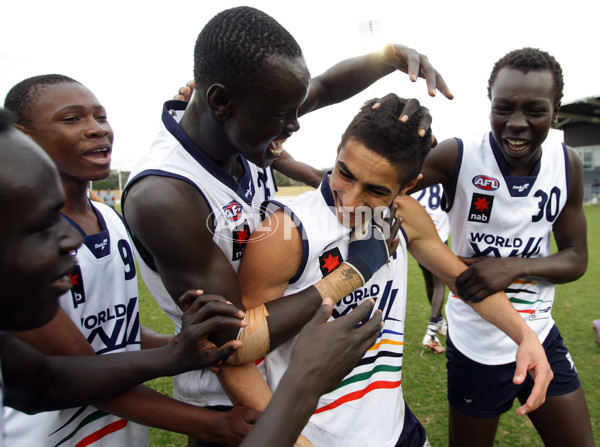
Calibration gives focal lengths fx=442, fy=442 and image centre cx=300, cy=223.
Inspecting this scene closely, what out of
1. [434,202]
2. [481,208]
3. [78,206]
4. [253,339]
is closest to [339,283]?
[253,339]

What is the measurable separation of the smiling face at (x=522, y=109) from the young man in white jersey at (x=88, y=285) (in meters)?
2.26

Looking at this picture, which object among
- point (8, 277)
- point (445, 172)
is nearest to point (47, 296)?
point (8, 277)

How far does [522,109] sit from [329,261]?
1597 millimetres

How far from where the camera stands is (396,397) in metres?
2.12

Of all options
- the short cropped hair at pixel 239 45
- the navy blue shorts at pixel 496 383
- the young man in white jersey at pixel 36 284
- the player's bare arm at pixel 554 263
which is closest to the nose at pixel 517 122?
the player's bare arm at pixel 554 263

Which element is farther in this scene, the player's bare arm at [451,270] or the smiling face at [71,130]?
the player's bare arm at [451,270]

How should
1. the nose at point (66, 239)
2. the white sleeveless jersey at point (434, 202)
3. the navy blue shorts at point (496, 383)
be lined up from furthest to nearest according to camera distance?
the white sleeveless jersey at point (434, 202)
the navy blue shorts at point (496, 383)
the nose at point (66, 239)

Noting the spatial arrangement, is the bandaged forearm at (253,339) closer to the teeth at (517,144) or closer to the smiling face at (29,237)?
the smiling face at (29,237)

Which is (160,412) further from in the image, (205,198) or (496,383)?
(496,383)

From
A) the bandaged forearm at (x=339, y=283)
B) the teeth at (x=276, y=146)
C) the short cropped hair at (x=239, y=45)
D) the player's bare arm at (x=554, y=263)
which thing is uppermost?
the short cropped hair at (x=239, y=45)

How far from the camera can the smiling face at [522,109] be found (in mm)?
2641

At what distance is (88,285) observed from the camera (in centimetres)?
193

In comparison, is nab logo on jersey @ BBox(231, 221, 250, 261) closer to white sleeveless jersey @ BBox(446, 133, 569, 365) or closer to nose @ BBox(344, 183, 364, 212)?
nose @ BBox(344, 183, 364, 212)

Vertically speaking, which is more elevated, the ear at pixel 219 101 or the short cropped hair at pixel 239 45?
the short cropped hair at pixel 239 45
